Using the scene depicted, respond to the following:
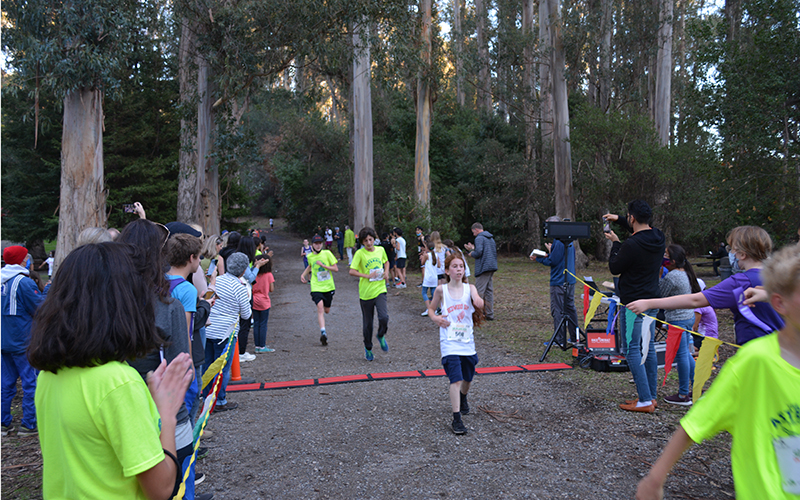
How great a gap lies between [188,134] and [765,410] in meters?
17.8

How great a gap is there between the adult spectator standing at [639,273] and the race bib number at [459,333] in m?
1.80

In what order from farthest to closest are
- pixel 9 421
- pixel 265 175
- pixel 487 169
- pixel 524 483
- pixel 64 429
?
1. pixel 265 175
2. pixel 487 169
3. pixel 9 421
4. pixel 524 483
5. pixel 64 429

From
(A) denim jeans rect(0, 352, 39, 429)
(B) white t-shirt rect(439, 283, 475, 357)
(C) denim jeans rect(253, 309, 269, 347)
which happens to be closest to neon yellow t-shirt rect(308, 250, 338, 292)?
(C) denim jeans rect(253, 309, 269, 347)

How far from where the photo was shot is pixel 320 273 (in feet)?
30.0

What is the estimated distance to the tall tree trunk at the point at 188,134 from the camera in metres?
14.9

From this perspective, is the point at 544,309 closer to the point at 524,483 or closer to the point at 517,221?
the point at 524,483

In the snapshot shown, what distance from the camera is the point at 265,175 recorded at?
5128 centimetres

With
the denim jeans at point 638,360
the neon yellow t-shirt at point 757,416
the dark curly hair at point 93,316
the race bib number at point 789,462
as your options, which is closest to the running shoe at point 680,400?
the denim jeans at point 638,360

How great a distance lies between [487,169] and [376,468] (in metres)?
25.1

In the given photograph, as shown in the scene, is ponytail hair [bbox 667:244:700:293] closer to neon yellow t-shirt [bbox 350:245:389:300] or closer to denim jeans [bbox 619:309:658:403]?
denim jeans [bbox 619:309:658:403]

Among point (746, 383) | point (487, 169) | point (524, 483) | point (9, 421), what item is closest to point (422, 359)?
point (524, 483)

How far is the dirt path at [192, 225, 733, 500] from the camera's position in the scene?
3.97 metres

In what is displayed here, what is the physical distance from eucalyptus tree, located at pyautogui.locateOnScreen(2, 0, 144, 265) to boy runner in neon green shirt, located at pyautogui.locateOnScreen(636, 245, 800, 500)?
38.7ft

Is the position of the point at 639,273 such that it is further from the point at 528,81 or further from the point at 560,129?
the point at 528,81
